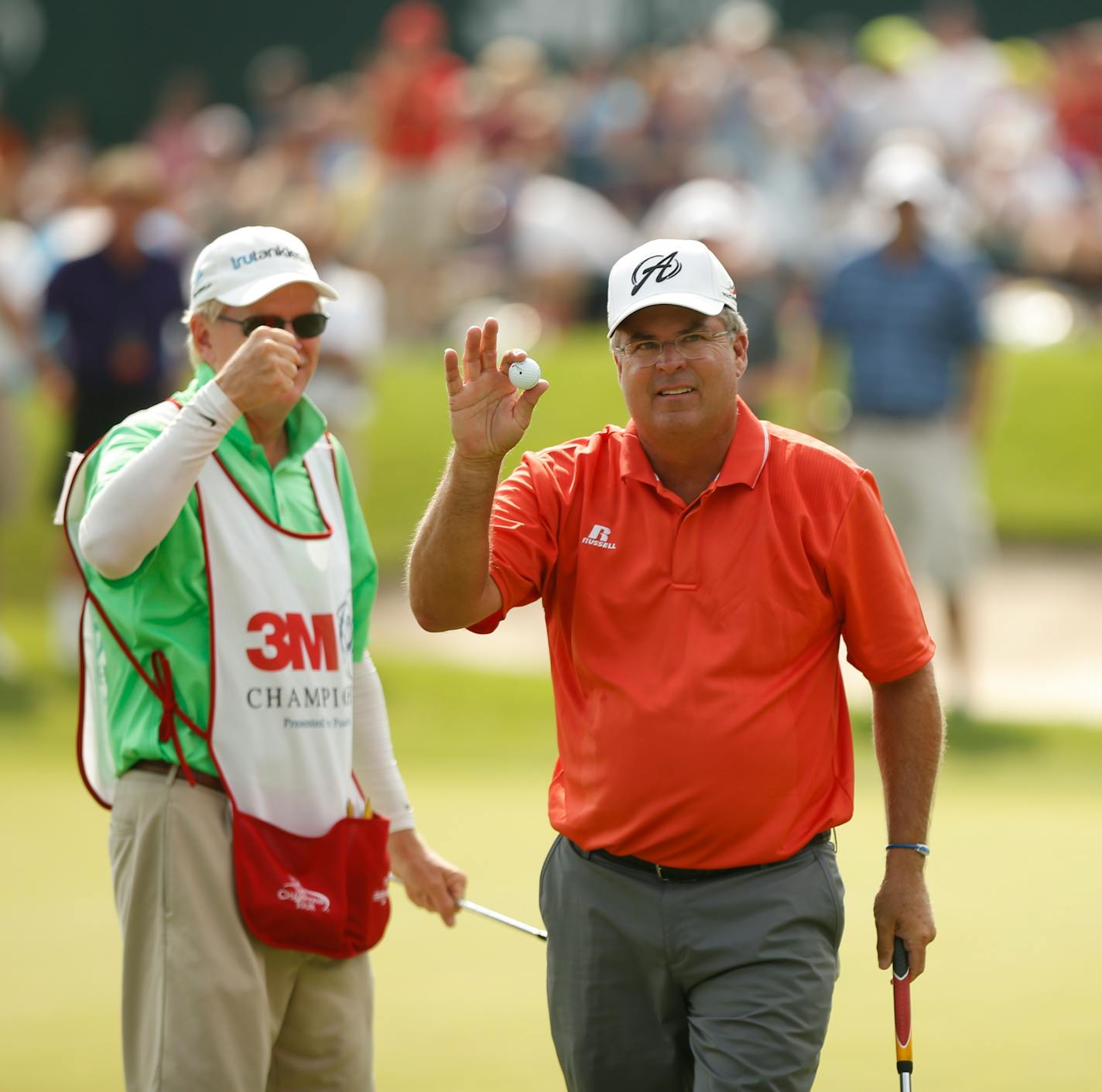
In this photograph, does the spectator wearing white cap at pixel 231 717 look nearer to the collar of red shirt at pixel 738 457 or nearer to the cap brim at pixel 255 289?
the cap brim at pixel 255 289

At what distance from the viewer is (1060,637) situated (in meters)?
14.6

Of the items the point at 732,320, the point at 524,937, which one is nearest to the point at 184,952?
the point at 732,320

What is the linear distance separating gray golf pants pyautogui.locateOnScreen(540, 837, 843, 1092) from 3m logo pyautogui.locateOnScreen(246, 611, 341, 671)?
675 mm

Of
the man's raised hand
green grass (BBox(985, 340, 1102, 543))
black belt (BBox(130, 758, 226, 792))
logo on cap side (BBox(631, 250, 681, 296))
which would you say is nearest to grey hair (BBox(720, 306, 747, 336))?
logo on cap side (BBox(631, 250, 681, 296))

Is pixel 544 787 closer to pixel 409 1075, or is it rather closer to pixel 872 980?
pixel 872 980

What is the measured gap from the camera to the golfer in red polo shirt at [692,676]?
411cm

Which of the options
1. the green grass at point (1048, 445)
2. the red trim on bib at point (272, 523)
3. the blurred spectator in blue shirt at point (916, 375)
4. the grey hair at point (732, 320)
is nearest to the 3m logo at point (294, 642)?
the red trim on bib at point (272, 523)

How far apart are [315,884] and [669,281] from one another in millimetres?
1428

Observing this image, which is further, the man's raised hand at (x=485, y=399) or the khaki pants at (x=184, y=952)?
the khaki pants at (x=184, y=952)

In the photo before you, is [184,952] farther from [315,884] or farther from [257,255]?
[257,255]

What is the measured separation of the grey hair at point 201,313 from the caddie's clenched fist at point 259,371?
0.31 m

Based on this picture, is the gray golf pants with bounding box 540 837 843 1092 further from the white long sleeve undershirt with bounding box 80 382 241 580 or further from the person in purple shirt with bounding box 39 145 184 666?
the person in purple shirt with bounding box 39 145 184 666

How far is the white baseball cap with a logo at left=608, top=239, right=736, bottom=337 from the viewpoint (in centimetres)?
421

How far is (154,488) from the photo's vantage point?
4207 mm
